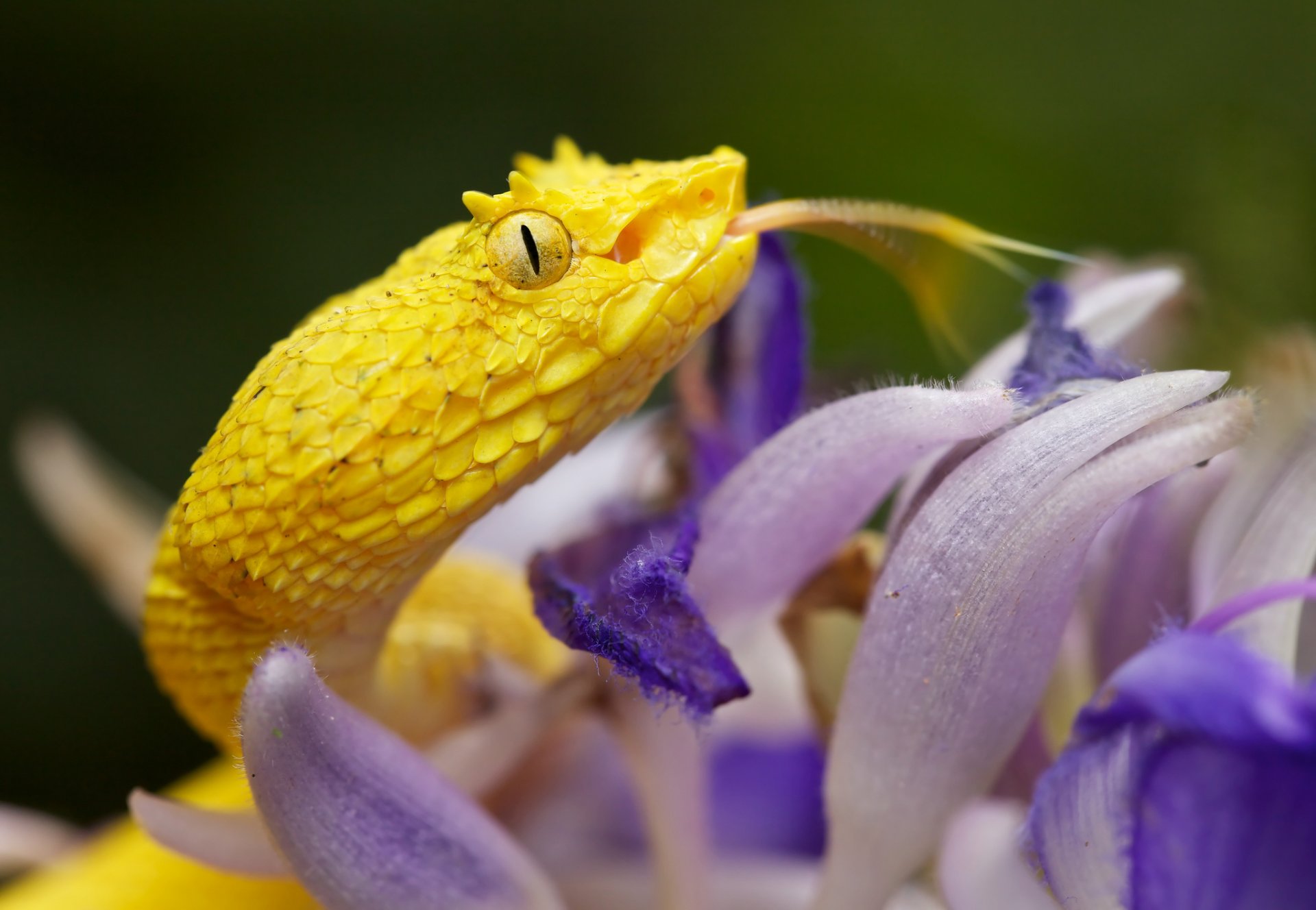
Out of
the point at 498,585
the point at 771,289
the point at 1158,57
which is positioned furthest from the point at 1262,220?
the point at 498,585

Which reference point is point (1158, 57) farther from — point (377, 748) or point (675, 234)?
point (377, 748)

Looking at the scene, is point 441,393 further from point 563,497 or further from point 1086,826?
point 563,497

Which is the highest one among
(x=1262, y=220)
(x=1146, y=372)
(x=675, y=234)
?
(x=675, y=234)

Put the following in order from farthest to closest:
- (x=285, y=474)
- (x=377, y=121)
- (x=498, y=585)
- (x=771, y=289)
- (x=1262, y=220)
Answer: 1. (x=377, y=121)
2. (x=1262, y=220)
3. (x=498, y=585)
4. (x=771, y=289)
5. (x=285, y=474)

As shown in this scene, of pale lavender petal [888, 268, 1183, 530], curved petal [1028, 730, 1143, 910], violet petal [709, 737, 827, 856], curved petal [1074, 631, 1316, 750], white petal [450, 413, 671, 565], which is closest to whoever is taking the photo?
curved petal [1074, 631, 1316, 750]

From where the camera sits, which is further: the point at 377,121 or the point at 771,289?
the point at 377,121

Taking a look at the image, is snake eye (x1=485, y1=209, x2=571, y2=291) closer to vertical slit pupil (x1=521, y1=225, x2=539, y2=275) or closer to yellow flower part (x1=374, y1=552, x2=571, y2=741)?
vertical slit pupil (x1=521, y1=225, x2=539, y2=275)

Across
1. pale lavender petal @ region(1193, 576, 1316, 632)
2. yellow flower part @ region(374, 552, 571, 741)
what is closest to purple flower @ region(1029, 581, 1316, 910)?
pale lavender petal @ region(1193, 576, 1316, 632)
